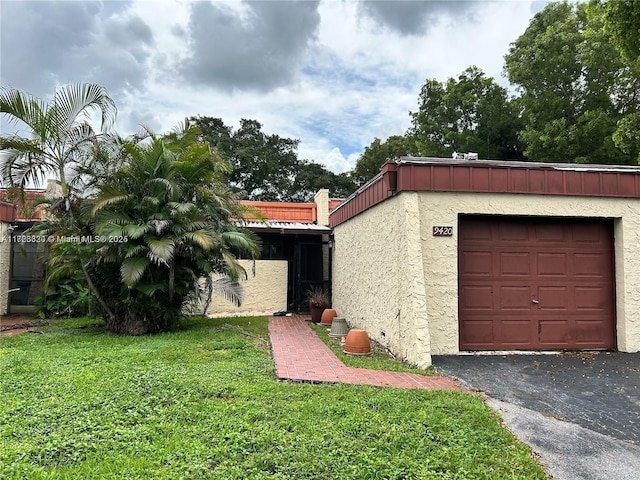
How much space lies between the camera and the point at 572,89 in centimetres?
1847

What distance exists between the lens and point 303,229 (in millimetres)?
12523

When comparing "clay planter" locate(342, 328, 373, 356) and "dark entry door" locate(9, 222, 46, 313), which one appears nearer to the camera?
"clay planter" locate(342, 328, 373, 356)

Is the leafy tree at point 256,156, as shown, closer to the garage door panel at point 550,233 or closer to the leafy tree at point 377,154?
the leafy tree at point 377,154

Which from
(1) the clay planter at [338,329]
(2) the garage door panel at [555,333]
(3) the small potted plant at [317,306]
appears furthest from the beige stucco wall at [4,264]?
(2) the garage door panel at [555,333]

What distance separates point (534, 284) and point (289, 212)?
887cm

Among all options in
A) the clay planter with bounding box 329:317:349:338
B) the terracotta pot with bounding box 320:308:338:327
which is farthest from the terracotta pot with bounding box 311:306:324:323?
the clay planter with bounding box 329:317:349:338

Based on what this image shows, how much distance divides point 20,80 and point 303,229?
293 inches

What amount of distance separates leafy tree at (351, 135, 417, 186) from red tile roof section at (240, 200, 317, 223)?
15.6 meters

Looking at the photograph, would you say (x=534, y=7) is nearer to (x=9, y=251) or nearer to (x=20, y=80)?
(x=20, y=80)

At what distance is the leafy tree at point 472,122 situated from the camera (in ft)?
76.9

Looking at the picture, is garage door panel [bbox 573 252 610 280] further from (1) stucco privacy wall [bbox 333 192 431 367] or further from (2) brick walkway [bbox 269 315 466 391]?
(2) brick walkway [bbox 269 315 466 391]

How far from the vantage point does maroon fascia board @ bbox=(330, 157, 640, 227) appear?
21.6ft

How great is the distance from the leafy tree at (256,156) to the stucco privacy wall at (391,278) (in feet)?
62.7

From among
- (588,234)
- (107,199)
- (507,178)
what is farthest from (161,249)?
(588,234)
